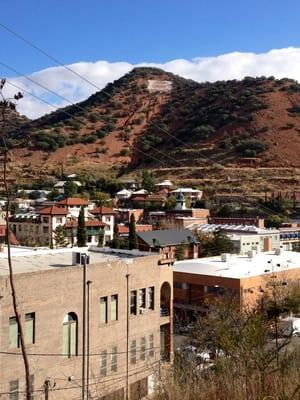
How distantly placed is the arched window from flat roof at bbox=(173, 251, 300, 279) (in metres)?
16.1

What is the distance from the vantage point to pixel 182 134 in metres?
108

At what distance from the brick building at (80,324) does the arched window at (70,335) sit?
27mm

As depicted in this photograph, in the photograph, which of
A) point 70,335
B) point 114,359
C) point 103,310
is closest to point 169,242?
point 114,359

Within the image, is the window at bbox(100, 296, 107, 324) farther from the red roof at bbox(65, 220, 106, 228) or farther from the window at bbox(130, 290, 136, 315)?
the red roof at bbox(65, 220, 106, 228)

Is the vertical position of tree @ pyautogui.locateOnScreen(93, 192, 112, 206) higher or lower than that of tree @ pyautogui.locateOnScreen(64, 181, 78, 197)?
lower

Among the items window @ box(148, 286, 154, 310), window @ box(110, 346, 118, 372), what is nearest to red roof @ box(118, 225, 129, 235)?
window @ box(148, 286, 154, 310)

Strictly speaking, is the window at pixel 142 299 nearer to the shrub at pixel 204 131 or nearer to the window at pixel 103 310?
the window at pixel 103 310

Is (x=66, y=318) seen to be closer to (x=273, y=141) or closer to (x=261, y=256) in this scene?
(x=261, y=256)

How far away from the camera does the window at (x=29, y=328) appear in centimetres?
1396

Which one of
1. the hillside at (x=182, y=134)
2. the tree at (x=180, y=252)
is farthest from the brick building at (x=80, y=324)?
the hillside at (x=182, y=134)

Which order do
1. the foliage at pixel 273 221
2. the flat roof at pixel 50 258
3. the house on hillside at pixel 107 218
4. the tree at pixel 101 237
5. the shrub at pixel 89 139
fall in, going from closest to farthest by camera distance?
1. the flat roof at pixel 50 258
2. the tree at pixel 101 237
3. the house on hillside at pixel 107 218
4. the foliage at pixel 273 221
5. the shrub at pixel 89 139

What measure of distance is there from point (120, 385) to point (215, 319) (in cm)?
736

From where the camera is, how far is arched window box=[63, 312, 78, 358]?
49.8 feet

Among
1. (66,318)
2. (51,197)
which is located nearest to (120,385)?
(66,318)
